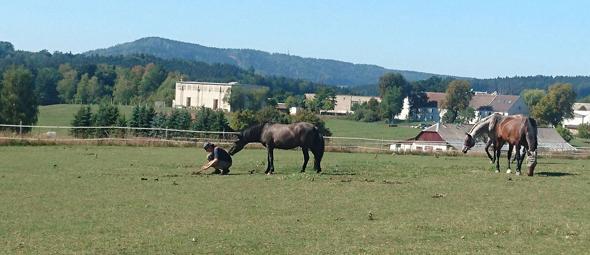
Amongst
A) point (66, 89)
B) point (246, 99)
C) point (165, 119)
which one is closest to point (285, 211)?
point (165, 119)

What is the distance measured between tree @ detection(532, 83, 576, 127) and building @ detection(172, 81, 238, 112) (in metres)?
71.8

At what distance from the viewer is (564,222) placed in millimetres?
15375

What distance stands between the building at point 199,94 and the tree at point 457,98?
46.5 metres

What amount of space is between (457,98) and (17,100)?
92.5 meters

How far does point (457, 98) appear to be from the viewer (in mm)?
161500

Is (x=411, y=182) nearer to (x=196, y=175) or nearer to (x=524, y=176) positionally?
(x=524, y=176)

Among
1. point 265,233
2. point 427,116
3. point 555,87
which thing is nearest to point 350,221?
point 265,233

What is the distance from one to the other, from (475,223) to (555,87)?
12522cm

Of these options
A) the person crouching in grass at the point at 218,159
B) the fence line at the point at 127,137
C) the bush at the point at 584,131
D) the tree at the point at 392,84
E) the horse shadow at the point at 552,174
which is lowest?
the bush at the point at 584,131

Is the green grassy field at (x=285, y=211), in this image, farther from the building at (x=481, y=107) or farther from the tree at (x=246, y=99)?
the building at (x=481, y=107)

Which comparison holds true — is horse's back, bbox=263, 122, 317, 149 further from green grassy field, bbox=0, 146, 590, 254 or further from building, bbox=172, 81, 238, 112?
building, bbox=172, 81, 238, 112

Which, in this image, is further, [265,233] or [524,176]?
[524,176]

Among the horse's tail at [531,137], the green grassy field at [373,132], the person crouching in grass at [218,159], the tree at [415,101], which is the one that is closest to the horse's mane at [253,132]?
the person crouching in grass at [218,159]

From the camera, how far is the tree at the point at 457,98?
15950 cm
